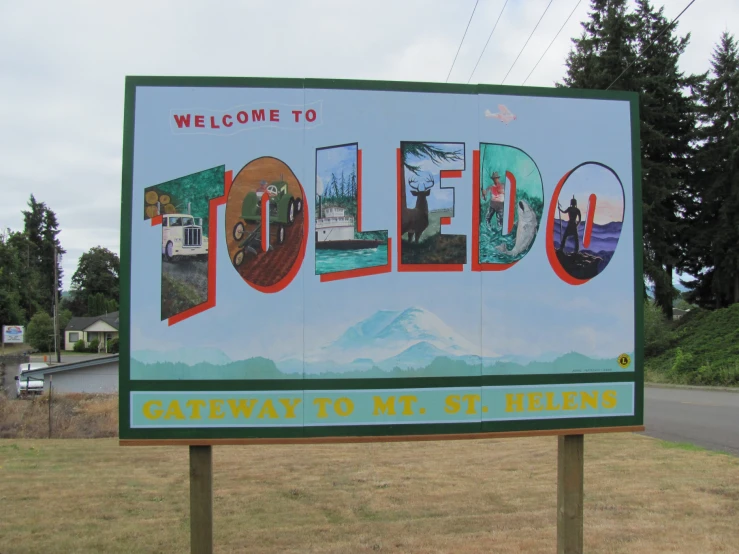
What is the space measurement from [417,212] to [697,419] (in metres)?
11.8

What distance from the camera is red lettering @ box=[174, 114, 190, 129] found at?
→ 384 centimetres

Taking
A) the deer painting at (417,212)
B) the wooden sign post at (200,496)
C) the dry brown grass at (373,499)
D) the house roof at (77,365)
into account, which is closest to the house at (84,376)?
the house roof at (77,365)

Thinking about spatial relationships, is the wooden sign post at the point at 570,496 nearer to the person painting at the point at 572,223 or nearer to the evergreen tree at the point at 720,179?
the person painting at the point at 572,223

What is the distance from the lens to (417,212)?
3.93 m

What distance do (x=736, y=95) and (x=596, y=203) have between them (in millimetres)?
39144

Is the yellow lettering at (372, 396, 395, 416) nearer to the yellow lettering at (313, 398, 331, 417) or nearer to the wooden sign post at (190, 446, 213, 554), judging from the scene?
the yellow lettering at (313, 398, 331, 417)

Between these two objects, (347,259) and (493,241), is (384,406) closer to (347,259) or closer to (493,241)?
(347,259)

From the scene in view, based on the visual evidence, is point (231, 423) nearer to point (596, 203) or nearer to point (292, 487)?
point (596, 203)

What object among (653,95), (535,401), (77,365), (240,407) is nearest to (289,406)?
(240,407)

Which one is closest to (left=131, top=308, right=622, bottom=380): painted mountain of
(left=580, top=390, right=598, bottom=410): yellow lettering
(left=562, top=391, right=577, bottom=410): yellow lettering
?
(left=562, top=391, right=577, bottom=410): yellow lettering

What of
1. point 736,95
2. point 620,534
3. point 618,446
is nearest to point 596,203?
point 620,534

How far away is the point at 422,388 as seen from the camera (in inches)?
154

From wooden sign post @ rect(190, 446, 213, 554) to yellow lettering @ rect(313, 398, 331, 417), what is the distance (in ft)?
2.42

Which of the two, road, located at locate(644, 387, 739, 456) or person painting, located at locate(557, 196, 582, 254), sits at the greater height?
person painting, located at locate(557, 196, 582, 254)
